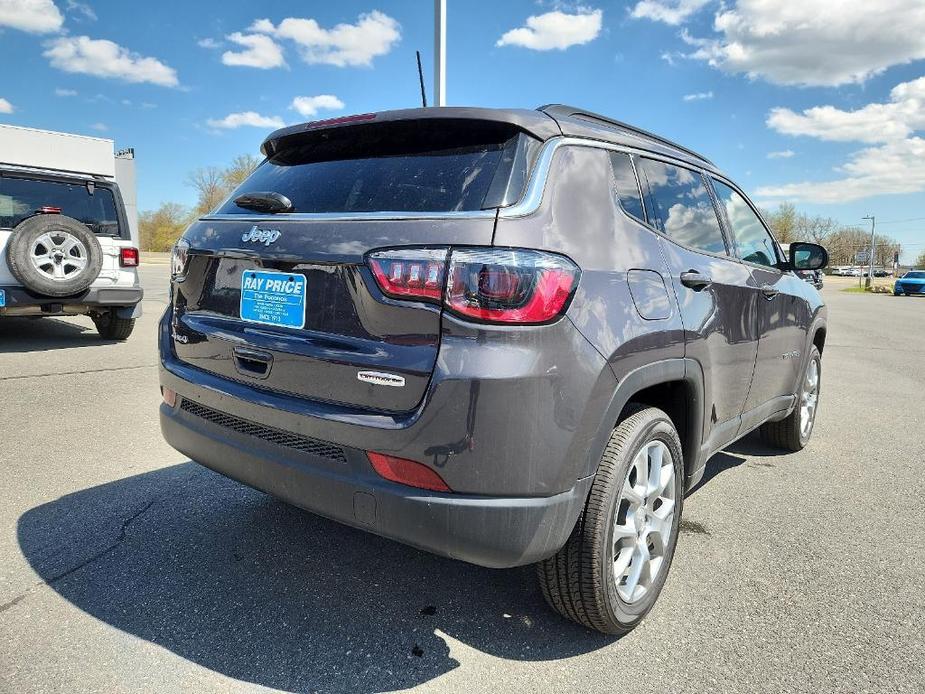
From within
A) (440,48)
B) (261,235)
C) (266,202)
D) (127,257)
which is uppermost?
(440,48)

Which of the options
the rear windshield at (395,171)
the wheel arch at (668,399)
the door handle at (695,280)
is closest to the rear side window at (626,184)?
the door handle at (695,280)

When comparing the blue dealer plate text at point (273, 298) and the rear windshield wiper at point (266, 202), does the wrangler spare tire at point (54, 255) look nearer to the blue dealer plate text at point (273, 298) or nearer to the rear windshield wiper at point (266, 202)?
the rear windshield wiper at point (266, 202)

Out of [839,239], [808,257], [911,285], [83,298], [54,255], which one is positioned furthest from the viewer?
[839,239]

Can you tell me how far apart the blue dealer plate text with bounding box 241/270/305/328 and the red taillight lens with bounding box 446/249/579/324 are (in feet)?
1.91

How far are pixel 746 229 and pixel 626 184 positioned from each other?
5.17 feet

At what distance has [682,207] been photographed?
2.95 meters

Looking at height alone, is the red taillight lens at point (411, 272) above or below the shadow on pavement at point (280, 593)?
above

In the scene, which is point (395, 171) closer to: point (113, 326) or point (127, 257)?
point (127, 257)

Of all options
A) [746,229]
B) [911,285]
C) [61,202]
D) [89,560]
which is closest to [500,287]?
[89,560]

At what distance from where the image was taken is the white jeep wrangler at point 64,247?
695cm

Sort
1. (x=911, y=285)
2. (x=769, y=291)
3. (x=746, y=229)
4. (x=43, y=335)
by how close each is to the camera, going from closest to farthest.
Result: (x=769, y=291)
(x=746, y=229)
(x=43, y=335)
(x=911, y=285)

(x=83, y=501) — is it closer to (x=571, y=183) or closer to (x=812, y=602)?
(x=571, y=183)

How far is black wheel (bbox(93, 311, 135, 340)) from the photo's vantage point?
851cm

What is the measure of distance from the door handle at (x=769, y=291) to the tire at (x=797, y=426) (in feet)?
3.26
